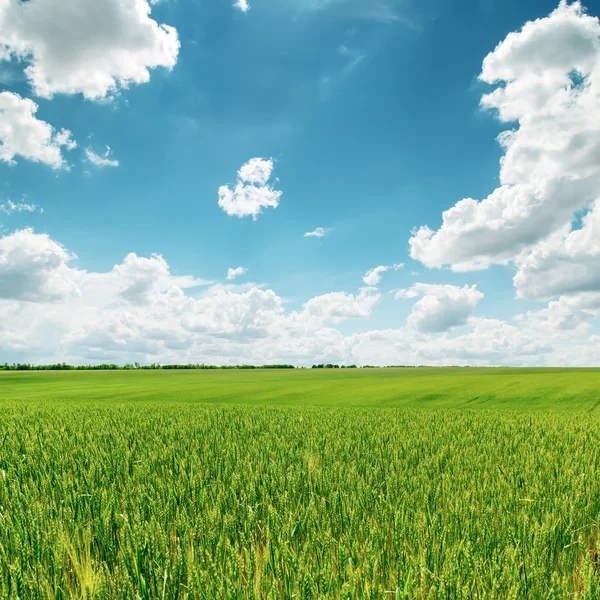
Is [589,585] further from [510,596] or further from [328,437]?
[328,437]

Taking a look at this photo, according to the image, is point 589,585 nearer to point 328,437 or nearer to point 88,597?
point 88,597

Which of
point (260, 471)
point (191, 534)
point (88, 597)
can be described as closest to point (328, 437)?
point (260, 471)

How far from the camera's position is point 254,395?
101ft

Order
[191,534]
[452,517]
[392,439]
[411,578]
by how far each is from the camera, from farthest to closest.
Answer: [392,439]
[452,517]
[191,534]
[411,578]

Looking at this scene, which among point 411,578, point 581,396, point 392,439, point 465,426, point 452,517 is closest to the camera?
point 411,578

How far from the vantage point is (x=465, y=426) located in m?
10.7

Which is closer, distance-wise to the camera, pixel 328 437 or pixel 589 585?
pixel 589 585

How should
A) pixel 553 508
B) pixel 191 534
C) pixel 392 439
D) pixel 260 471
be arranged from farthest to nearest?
1. pixel 392 439
2. pixel 260 471
3. pixel 553 508
4. pixel 191 534

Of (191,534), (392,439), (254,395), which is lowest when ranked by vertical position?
(254,395)

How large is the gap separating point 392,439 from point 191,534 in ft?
18.2

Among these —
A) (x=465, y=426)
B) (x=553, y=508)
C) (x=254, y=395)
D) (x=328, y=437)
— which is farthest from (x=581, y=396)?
(x=553, y=508)

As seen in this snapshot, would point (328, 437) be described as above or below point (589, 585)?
below

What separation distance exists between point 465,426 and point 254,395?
865 inches

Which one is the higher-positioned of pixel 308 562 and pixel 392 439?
pixel 308 562
